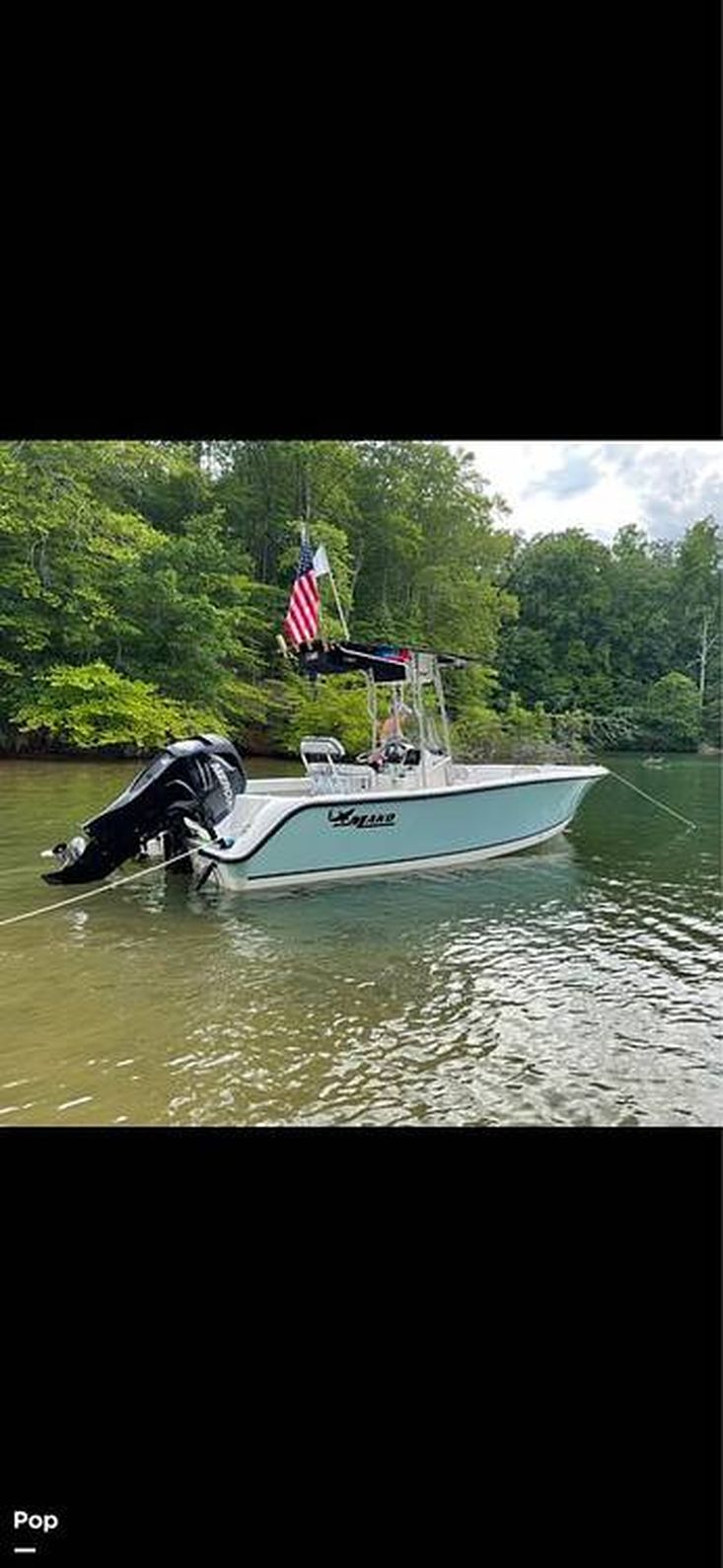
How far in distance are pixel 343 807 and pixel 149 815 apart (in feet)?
4.55

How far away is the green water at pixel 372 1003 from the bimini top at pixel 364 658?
70.5 inches

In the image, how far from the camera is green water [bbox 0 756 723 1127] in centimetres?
323

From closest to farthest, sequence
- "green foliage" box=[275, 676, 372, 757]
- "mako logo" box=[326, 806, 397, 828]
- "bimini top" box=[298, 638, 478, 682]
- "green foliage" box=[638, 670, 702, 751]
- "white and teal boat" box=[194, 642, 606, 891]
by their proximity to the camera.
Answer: "white and teal boat" box=[194, 642, 606, 891] → "mako logo" box=[326, 806, 397, 828] → "bimini top" box=[298, 638, 478, 682] → "green foliage" box=[275, 676, 372, 757] → "green foliage" box=[638, 670, 702, 751]

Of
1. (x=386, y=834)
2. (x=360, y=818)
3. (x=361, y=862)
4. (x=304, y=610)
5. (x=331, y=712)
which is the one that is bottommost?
(x=361, y=862)

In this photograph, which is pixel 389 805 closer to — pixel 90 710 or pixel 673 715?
pixel 90 710

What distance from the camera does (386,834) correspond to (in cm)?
710

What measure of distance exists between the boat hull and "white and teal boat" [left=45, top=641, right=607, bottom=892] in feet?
0.03

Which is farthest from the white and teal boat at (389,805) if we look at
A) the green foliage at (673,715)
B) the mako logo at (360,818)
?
the green foliage at (673,715)

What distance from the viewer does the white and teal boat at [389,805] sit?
6605 millimetres

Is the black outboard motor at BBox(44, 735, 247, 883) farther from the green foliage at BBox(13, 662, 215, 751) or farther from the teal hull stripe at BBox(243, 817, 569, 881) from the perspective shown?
the green foliage at BBox(13, 662, 215, 751)

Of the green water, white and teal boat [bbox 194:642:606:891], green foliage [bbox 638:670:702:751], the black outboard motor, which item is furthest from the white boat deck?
green foliage [bbox 638:670:702:751]

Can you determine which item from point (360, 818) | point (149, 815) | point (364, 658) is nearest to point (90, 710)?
point (364, 658)

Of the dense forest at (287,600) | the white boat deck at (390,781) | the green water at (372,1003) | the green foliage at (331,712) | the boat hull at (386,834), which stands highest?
the dense forest at (287,600)

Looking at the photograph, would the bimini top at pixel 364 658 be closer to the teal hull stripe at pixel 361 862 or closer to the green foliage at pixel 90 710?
the teal hull stripe at pixel 361 862
